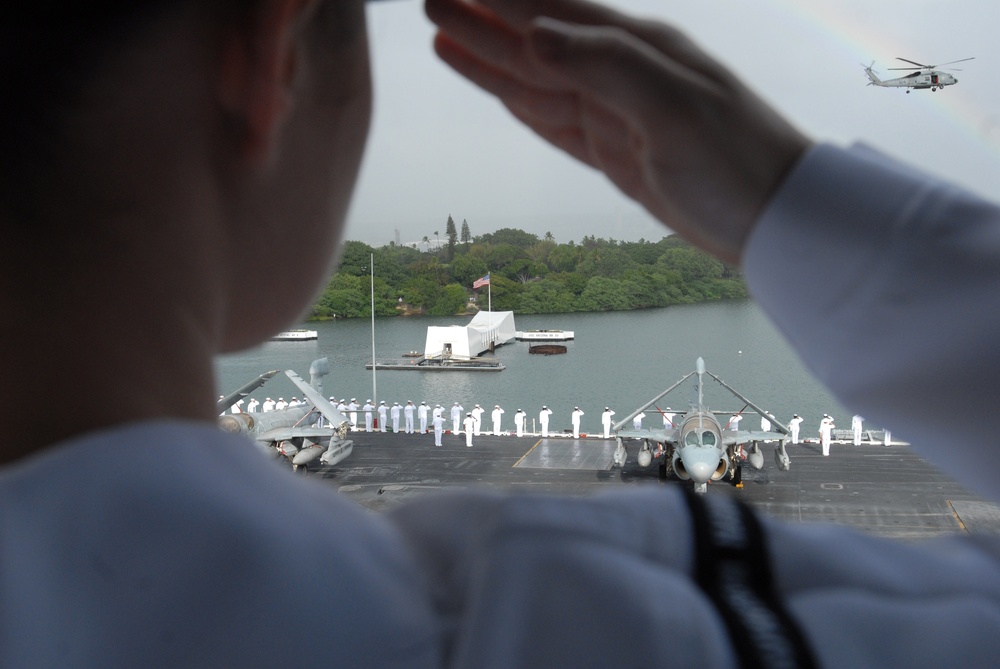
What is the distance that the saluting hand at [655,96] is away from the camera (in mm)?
568

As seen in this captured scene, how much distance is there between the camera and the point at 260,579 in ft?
1.25

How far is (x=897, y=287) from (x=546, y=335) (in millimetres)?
35201

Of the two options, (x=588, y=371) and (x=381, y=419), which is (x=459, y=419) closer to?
(x=381, y=419)

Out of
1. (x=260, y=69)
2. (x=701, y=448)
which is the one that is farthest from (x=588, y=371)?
(x=260, y=69)

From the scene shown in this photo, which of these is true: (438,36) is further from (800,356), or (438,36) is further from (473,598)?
(473,598)

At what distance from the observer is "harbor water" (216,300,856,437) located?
26203 mm

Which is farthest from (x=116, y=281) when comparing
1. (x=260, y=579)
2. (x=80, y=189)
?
(x=260, y=579)

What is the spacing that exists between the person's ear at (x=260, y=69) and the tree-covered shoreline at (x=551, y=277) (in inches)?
695

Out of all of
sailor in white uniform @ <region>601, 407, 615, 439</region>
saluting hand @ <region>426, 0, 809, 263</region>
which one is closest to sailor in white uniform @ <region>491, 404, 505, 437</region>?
sailor in white uniform @ <region>601, 407, 615, 439</region>

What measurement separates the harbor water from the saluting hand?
73.1 feet

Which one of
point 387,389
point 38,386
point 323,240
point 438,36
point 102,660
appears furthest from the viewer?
point 387,389

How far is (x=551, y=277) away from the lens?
28.0m

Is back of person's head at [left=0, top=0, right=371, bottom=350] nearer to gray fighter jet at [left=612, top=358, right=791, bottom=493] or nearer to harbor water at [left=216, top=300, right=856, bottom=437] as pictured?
gray fighter jet at [left=612, top=358, right=791, bottom=493]

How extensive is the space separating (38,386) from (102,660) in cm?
18
